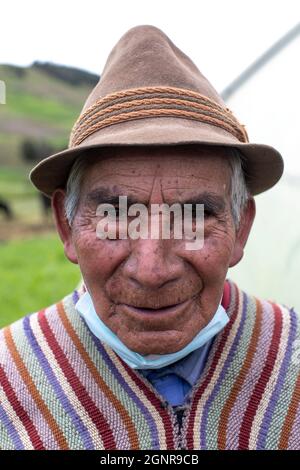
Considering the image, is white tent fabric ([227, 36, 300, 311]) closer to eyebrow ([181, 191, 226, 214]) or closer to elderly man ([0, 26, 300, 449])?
elderly man ([0, 26, 300, 449])

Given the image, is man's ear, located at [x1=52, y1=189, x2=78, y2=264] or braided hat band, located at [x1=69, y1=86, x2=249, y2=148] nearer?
braided hat band, located at [x1=69, y1=86, x2=249, y2=148]

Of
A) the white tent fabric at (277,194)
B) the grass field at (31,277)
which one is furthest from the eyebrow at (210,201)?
the grass field at (31,277)

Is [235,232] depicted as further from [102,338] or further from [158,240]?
[102,338]

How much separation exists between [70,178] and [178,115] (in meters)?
0.36

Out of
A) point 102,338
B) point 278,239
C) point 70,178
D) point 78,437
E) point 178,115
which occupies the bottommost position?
point 78,437

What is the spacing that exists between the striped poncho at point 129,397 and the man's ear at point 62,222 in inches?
8.9

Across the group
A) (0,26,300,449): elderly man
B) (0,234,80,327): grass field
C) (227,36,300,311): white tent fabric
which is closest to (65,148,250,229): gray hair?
(0,26,300,449): elderly man

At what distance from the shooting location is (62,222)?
1.57m

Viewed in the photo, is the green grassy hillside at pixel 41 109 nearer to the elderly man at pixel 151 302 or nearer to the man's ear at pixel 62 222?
the man's ear at pixel 62 222

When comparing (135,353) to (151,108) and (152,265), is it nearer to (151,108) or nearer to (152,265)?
(152,265)

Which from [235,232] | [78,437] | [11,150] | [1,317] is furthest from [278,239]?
[11,150]

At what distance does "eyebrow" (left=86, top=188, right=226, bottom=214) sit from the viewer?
131 cm

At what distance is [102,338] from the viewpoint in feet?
4.85

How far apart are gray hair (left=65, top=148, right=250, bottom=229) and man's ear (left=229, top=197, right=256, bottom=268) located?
2.4 inches
